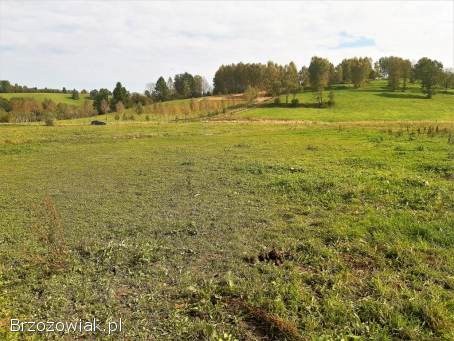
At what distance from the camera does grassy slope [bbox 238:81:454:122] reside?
67.4 metres

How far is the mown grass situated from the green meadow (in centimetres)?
3

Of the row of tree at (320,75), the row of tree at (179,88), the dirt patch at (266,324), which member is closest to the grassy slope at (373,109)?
the row of tree at (320,75)

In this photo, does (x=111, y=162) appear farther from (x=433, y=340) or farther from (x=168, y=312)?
(x=433, y=340)

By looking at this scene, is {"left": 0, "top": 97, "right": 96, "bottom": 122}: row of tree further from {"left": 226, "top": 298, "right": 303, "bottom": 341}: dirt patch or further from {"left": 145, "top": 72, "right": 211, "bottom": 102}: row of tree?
{"left": 226, "top": 298, "right": 303, "bottom": 341}: dirt patch

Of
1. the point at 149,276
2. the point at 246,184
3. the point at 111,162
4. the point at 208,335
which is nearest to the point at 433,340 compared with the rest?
the point at 208,335

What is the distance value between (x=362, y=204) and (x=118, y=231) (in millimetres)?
6857

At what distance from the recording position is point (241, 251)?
7613 millimetres

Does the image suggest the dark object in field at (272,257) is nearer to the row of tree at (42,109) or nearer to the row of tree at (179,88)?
the row of tree at (42,109)

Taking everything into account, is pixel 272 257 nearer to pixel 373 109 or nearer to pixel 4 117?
pixel 373 109

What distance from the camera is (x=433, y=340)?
15.5 ft

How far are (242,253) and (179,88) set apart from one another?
126246 millimetres

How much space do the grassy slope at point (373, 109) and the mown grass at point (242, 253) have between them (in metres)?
54.2

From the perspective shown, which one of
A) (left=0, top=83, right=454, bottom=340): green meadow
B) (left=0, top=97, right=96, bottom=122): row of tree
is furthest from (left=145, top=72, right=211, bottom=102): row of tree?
(left=0, top=83, right=454, bottom=340): green meadow

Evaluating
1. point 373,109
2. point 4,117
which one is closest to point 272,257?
point 373,109
